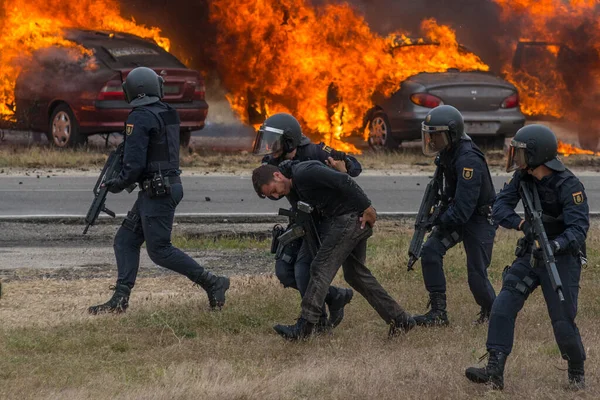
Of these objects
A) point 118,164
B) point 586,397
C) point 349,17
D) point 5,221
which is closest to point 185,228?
point 5,221

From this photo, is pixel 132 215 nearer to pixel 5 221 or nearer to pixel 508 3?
pixel 5 221

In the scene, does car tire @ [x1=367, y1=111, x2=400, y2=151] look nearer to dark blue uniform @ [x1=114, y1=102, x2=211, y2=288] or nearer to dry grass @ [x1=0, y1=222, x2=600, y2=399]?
dry grass @ [x1=0, y1=222, x2=600, y2=399]

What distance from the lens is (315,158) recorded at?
7652 millimetres

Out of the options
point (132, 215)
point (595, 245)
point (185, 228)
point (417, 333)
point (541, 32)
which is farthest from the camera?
point (541, 32)

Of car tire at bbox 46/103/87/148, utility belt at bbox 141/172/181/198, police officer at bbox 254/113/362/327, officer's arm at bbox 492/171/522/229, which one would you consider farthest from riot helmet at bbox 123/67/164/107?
car tire at bbox 46/103/87/148

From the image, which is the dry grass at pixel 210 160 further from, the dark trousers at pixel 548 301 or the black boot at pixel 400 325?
the dark trousers at pixel 548 301

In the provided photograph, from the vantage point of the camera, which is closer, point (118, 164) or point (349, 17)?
point (118, 164)

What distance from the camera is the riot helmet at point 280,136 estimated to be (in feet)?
24.6

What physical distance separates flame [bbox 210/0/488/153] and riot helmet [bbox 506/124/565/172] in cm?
1159

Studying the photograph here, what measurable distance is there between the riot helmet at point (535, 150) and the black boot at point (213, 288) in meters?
2.61

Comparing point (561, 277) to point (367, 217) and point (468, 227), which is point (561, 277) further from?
point (468, 227)

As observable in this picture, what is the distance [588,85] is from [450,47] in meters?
2.25

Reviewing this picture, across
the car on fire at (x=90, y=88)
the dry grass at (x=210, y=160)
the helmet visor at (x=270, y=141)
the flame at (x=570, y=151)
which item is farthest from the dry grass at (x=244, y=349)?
the flame at (x=570, y=151)

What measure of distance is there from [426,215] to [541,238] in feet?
6.29
